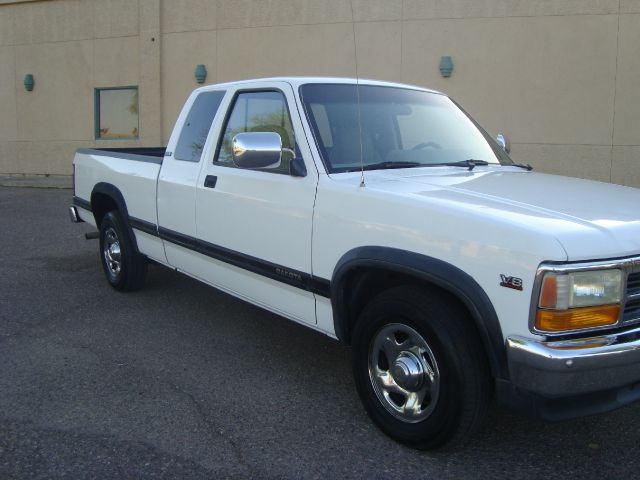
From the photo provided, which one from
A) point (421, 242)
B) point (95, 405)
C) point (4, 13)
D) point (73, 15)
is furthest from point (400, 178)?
point (4, 13)

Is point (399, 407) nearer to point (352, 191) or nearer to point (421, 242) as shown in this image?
point (421, 242)

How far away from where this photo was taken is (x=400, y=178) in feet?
12.2

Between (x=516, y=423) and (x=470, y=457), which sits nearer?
(x=470, y=457)

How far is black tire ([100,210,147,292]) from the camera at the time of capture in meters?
6.04

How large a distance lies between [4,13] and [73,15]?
246cm

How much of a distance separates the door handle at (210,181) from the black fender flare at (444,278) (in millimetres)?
1421

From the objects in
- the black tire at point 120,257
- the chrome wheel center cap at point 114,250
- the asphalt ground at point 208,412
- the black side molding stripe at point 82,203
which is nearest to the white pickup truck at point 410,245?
the asphalt ground at point 208,412

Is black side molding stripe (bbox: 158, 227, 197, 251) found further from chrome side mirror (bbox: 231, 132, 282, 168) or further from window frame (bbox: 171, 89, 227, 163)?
chrome side mirror (bbox: 231, 132, 282, 168)

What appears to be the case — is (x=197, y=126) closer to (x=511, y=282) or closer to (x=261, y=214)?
(x=261, y=214)

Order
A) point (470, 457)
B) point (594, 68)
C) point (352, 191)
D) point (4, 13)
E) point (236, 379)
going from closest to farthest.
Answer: point (470, 457) → point (352, 191) → point (236, 379) → point (594, 68) → point (4, 13)

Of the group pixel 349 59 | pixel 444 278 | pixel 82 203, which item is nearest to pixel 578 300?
pixel 444 278

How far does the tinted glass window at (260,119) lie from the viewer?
415cm

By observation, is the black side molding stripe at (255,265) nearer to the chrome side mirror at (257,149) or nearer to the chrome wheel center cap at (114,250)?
the chrome side mirror at (257,149)

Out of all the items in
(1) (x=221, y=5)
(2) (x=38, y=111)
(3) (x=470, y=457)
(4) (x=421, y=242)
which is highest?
(1) (x=221, y=5)
